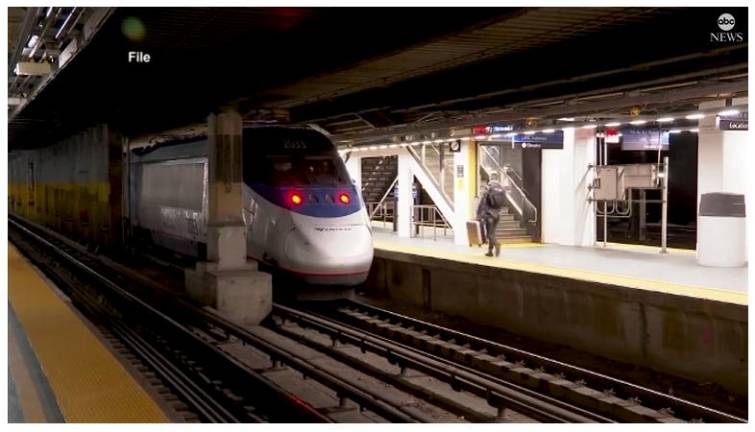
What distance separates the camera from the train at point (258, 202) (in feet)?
36.4

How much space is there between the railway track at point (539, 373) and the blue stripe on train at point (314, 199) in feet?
5.73

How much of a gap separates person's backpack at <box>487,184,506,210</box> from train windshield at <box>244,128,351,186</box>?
8.91ft

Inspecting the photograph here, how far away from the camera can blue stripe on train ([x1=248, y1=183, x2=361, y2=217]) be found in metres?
11.2

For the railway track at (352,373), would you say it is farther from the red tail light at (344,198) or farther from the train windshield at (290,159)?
the train windshield at (290,159)

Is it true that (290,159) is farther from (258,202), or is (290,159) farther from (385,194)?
(385,194)

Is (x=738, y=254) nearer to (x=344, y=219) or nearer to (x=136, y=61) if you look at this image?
(x=344, y=219)

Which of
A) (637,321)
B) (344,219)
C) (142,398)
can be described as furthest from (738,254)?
(142,398)

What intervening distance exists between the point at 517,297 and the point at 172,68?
5790 mm

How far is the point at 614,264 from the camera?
1214 cm

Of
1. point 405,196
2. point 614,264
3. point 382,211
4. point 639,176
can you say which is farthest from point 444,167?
point 614,264

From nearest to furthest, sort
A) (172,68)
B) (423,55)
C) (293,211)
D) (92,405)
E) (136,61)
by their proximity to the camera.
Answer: (92,405) < (423,55) < (136,61) < (172,68) < (293,211)

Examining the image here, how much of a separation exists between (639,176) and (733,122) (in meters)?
3.03

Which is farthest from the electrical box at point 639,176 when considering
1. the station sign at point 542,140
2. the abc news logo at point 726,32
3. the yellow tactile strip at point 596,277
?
the abc news logo at point 726,32

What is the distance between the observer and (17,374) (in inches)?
267
